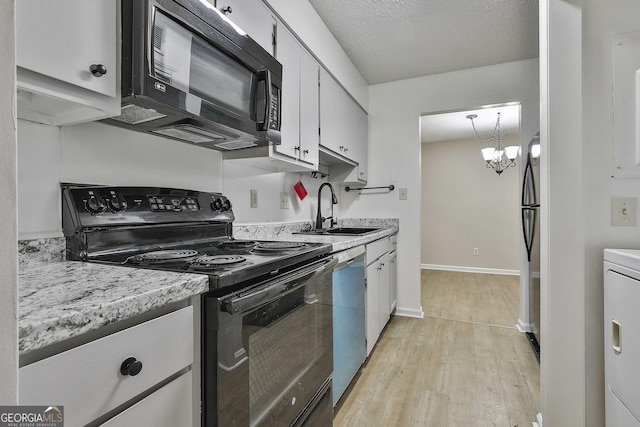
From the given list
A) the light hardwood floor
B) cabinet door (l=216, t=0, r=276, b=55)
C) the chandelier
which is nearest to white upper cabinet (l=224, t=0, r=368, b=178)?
cabinet door (l=216, t=0, r=276, b=55)

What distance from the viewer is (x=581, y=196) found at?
1.34 m

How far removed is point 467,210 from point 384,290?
142 inches

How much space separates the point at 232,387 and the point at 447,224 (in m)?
5.54

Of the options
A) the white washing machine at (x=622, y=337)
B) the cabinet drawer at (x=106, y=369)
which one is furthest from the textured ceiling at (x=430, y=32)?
the cabinet drawer at (x=106, y=369)

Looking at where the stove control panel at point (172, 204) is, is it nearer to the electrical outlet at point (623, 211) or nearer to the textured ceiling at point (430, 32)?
the textured ceiling at point (430, 32)

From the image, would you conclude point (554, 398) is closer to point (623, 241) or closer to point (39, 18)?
point (623, 241)

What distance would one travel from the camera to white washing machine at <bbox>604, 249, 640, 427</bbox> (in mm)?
1024

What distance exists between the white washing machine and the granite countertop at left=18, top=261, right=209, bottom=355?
1359mm

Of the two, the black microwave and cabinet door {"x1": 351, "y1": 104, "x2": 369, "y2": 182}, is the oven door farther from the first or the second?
cabinet door {"x1": 351, "y1": 104, "x2": 369, "y2": 182}

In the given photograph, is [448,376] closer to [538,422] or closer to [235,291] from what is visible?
[538,422]

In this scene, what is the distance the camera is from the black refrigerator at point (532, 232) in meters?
2.34

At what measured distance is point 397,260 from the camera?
330cm

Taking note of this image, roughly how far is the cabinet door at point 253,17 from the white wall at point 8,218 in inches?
44.8

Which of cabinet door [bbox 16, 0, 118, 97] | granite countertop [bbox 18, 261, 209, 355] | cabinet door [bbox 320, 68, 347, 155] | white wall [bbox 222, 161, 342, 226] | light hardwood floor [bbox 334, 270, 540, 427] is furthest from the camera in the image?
cabinet door [bbox 320, 68, 347, 155]
